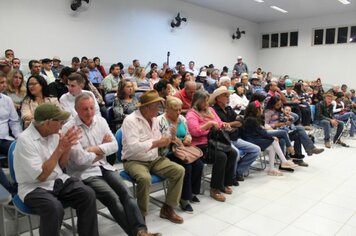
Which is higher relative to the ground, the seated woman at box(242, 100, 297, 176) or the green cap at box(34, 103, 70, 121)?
the green cap at box(34, 103, 70, 121)

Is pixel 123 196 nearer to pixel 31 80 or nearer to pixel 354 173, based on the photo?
pixel 31 80

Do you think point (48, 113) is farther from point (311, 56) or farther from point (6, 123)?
point (311, 56)

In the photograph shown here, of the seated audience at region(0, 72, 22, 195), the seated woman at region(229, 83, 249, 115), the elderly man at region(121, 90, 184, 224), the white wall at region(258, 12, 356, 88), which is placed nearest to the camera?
the elderly man at region(121, 90, 184, 224)

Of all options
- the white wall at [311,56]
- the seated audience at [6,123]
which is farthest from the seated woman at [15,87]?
the white wall at [311,56]

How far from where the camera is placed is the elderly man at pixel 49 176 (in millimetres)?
1915

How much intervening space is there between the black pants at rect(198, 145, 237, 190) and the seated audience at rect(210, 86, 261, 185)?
30cm

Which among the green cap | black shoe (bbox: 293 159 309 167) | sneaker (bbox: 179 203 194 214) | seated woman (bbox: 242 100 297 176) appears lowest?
black shoe (bbox: 293 159 309 167)

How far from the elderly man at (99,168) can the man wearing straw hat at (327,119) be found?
5128 millimetres

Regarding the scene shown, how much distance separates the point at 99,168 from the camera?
96.7 inches

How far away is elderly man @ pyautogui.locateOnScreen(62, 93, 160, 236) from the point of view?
7.37 ft

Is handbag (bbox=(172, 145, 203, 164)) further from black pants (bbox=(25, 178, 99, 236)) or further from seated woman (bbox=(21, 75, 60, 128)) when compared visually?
seated woman (bbox=(21, 75, 60, 128))

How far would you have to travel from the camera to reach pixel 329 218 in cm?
298

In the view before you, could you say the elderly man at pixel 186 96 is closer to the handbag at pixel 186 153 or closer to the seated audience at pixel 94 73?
the handbag at pixel 186 153

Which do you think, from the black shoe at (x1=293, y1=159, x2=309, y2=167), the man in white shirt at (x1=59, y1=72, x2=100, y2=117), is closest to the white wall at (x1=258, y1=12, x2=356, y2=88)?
the black shoe at (x1=293, y1=159, x2=309, y2=167)
